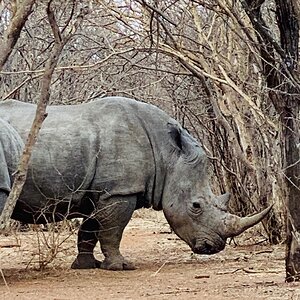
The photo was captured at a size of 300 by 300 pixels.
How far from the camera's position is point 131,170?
376 inches

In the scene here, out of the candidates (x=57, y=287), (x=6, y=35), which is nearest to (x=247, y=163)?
(x=57, y=287)

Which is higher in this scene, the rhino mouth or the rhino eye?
the rhino eye

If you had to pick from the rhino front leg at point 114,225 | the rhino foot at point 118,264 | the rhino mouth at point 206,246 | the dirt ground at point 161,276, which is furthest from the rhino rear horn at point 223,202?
the rhino foot at point 118,264

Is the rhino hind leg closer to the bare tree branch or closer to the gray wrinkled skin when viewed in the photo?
the gray wrinkled skin

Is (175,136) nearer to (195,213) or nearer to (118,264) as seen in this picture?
(195,213)

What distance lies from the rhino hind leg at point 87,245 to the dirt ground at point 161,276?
0.68 ft

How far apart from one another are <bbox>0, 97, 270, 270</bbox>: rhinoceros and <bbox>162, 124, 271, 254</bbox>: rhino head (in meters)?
0.01

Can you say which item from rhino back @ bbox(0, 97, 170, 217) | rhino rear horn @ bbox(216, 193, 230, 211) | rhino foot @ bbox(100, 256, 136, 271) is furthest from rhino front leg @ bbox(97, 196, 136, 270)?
rhino rear horn @ bbox(216, 193, 230, 211)

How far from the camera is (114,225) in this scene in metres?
9.55

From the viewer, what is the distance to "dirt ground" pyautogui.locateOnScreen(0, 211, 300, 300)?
23.7 feet

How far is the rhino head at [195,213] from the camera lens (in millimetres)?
9859

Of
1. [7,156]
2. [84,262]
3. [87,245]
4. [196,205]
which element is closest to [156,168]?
[196,205]

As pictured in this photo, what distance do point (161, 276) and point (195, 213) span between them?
4.33 feet

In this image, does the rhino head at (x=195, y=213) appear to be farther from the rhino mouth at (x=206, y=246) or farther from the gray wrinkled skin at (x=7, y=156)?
the gray wrinkled skin at (x=7, y=156)
